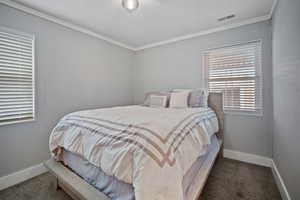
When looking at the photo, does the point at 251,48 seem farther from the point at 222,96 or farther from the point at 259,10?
the point at 222,96

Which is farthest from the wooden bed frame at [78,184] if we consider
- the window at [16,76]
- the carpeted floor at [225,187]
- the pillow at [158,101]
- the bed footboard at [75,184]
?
the pillow at [158,101]

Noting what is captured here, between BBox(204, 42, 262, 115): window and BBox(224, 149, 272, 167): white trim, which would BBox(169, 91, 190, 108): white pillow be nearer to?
BBox(204, 42, 262, 115): window

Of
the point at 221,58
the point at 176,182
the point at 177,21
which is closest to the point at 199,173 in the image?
the point at 176,182

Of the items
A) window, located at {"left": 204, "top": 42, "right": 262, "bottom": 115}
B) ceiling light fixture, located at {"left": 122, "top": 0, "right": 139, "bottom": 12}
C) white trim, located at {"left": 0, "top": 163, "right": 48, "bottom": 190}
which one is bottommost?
white trim, located at {"left": 0, "top": 163, "right": 48, "bottom": 190}

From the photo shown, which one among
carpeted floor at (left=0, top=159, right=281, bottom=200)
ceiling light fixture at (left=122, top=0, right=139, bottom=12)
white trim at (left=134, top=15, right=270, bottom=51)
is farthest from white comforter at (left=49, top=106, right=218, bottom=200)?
white trim at (left=134, top=15, right=270, bottom=51)

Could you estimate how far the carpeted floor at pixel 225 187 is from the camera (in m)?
1.62

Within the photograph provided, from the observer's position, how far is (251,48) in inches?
96.3

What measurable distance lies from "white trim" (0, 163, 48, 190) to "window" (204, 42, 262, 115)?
10.7 feet

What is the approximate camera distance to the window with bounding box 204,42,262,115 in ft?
7.91

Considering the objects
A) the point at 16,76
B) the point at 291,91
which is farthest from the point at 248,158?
the point at 16,76

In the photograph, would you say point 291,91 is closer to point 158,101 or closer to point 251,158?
point 251,158

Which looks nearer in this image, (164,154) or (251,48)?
(164,154)

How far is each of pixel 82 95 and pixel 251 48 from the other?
10.5 feet

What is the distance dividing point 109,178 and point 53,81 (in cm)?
196
